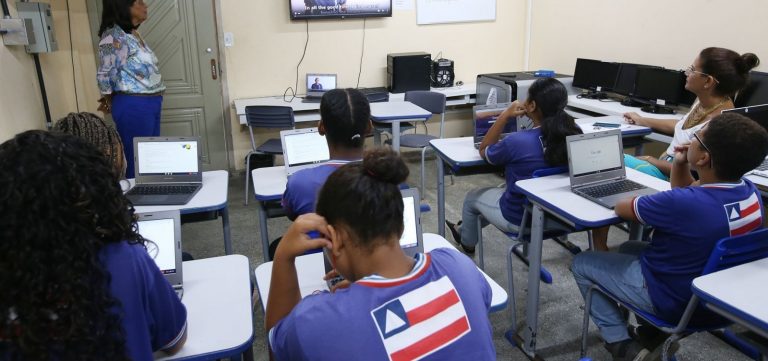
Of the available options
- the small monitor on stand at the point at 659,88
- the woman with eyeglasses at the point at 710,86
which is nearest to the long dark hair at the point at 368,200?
the woman with eyeglasses at the point at 710,86

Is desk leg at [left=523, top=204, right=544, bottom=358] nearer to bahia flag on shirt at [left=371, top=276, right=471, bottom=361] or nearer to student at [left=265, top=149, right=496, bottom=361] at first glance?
student at [left=265, top=149, right=496, bottom=361]

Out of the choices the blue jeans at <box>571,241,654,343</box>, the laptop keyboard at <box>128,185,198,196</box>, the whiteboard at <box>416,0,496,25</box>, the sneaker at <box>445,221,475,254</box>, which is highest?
the whiteboard at <box>416,0,496,25</box>

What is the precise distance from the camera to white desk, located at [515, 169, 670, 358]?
6.87 feet

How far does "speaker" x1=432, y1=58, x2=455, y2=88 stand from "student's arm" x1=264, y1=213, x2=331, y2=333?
4.34m

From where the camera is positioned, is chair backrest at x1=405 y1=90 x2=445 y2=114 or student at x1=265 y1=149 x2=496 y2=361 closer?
student at x1=265 y1=149 x2=496 y2=361

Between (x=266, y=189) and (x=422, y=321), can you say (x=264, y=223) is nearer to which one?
(x=266, y=189)

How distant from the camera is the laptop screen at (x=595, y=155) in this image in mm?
2363

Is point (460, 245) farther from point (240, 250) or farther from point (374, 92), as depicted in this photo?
point (374, 92)

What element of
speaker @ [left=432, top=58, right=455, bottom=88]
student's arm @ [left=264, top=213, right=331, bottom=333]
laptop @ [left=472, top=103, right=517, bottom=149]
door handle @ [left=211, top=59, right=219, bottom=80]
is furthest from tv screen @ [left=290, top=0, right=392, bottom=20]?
student's arm @ [left=264, top=213, right=331, bottom=333]

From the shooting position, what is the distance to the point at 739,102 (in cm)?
340

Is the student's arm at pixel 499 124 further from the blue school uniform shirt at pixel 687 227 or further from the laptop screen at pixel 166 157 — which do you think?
the laptop screen at pixel 166 157

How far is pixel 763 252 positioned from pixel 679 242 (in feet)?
0.92

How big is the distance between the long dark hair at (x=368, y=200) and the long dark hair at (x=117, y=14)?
2860 millimetres

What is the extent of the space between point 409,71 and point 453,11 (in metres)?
0.90
